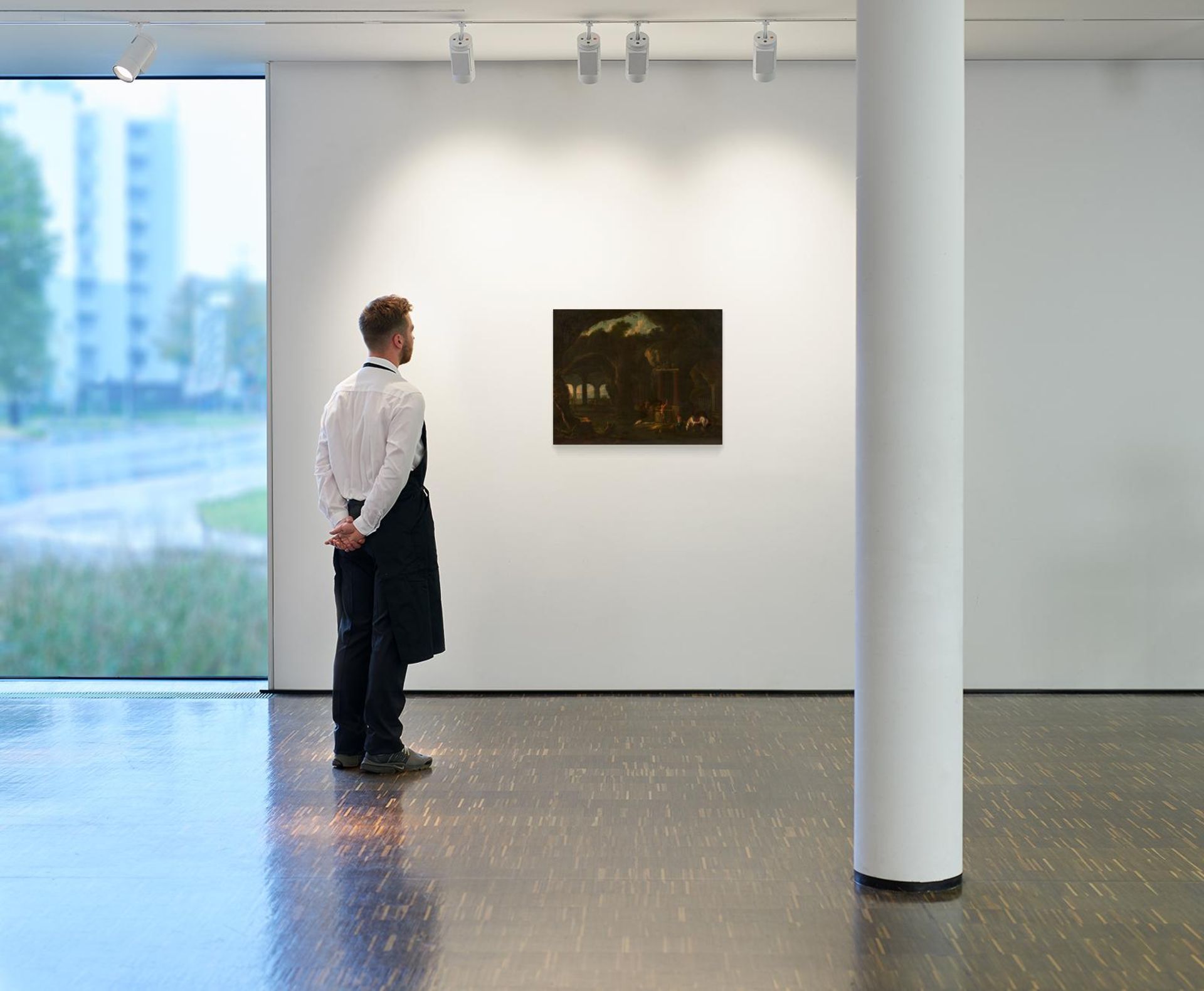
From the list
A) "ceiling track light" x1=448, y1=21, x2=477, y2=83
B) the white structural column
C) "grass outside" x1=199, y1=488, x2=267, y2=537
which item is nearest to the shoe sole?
the white structural column

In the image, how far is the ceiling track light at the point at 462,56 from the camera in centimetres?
594

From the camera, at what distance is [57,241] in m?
6.97

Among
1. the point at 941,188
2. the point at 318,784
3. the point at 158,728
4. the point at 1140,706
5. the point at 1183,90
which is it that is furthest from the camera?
the point at 1183,90

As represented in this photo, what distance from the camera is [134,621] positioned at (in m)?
6.95

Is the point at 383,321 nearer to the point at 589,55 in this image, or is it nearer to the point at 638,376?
the point at 589,55

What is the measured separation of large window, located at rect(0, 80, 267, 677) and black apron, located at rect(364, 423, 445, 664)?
2183 millimetres

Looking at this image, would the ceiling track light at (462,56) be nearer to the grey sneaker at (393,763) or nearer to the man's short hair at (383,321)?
the man's short hair at (383,321)

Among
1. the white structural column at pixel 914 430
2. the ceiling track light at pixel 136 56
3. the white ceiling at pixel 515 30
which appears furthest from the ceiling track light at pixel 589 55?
the white structural column at pixel 914 430

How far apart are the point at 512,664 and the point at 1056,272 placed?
11.7 ft

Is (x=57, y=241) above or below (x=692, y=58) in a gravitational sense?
below

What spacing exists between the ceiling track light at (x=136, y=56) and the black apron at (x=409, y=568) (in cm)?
243

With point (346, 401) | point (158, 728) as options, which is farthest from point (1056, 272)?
point (158, 728)

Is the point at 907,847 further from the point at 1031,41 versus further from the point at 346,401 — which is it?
the point at 1031,41

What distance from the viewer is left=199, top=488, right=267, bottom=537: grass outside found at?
6.93m
